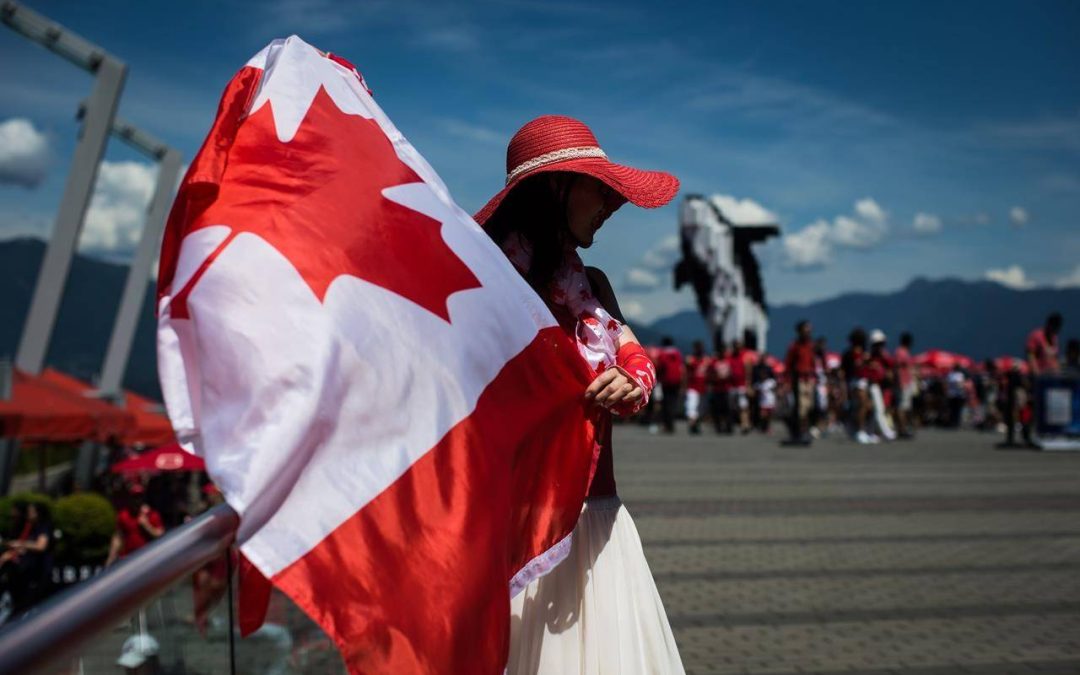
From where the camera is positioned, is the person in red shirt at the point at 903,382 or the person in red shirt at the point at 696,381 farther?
the person in red shirt at the point at 696,381

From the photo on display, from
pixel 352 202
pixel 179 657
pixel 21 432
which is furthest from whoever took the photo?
pixel 21 432

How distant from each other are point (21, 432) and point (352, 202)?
15.6 metres

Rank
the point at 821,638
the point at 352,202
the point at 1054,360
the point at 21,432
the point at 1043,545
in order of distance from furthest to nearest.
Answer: the point at 1054,360 < the point at 21,432 < the point at 1043,545 < the point at 821,638 < the point at 352,202

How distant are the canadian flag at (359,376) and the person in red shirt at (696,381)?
22.9 meters

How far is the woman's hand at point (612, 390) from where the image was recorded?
2.62 m

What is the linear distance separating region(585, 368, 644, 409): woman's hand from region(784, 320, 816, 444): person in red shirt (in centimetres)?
1632

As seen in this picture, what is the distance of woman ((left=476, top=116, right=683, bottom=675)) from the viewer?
2.69 m

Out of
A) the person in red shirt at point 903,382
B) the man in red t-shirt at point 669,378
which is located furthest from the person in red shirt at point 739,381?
the person in red shirt at point 903,382

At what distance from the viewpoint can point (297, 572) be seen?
178 cm

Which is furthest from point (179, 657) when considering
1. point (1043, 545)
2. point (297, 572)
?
point (1043, 545)

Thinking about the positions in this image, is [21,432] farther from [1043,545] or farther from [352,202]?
[352,202]

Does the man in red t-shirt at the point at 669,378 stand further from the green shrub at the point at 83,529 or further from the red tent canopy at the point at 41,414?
the green shrub at the point at 83,529

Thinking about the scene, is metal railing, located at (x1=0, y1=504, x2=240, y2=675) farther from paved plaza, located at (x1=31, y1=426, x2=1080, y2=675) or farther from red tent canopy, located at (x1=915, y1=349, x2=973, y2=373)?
red tent canopy, located at (x1=915, y1=349, x2=973, y2=373)

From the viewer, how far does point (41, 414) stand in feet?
55.0
